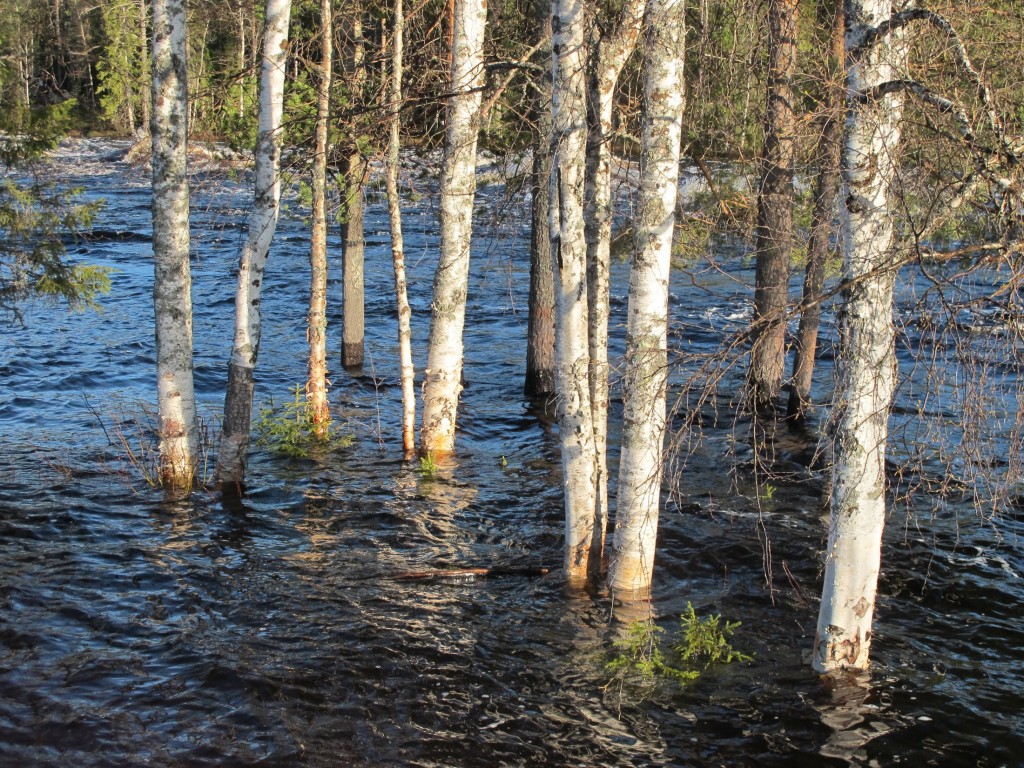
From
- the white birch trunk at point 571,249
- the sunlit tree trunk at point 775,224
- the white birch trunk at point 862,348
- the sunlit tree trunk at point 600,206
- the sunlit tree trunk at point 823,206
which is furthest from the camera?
the sunlit tree trunk at point 775,224

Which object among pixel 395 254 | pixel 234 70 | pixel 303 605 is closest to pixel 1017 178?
pixel 303 605

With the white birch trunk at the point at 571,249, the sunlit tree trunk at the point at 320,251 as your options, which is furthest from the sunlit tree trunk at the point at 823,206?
the sunlit tree trunk at the point at 320,251

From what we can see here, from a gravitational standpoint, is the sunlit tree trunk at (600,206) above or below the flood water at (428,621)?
above

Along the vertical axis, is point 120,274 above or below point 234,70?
below

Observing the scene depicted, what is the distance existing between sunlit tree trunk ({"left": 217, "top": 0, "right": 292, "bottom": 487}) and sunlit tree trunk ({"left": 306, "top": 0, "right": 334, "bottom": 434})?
52.9 inches

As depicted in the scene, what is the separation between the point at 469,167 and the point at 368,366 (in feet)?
22.8

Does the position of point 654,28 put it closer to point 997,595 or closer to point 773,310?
point 773,310

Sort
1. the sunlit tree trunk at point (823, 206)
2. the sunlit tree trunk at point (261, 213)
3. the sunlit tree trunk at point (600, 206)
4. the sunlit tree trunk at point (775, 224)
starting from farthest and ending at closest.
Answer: the sunlit tree trunk at point (775, 224) < the sunlit tree trunk at point (261, 213) < the sunlit tree trunk at point (600, 206) < the sunlit tree trunk at point (823, 206)

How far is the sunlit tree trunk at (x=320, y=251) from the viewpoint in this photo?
12.0 metres

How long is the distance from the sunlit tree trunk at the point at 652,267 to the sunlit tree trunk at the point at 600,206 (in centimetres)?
67

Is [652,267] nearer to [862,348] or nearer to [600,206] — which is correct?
[600,206]

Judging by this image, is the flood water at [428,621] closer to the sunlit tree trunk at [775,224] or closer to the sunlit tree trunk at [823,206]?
the sunlit tree trunk at [823,206]

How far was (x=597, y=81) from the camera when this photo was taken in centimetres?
Result: 796

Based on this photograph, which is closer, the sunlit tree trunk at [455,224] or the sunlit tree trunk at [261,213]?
the sunlit tree trunk at [261,213]
